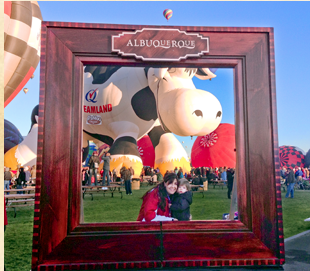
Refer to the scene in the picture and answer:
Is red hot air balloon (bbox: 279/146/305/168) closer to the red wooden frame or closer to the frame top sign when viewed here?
the red wooden frame

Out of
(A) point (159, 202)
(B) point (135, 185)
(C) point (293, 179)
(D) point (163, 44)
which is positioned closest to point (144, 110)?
(B) point (135, 185)

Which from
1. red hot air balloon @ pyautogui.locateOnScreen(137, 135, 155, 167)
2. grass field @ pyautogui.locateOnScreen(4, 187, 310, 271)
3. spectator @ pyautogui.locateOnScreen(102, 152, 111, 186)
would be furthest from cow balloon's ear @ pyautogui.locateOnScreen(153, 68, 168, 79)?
red hot air balloon @ pyautogui.locateOnScreen(137, 135, 155, 167)

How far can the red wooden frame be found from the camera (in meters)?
2.02

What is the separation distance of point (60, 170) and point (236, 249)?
136 cm

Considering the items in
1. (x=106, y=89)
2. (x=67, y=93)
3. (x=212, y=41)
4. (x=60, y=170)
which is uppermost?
(x=106, y=89)

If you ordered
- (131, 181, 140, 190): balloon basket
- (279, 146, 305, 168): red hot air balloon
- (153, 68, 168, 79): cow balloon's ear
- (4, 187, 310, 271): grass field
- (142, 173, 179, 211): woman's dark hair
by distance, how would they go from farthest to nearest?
(279, 146, 305, 168): red hot air balloon
(131, 181, 140, 190): balloon basket
(153, 68, 168, 79): cow balloon's ear
(4, 187, 310, 271): grass field
(142, 173, 179, 211): woman's dark hair

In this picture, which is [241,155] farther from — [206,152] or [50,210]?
[206,152]

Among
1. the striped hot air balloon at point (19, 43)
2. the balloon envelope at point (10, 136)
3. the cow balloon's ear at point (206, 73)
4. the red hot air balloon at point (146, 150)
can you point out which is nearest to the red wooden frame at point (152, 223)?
the cow balloon's ear at point (206, 73)

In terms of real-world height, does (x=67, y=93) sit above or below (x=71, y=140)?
above

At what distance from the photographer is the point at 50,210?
2010 mm

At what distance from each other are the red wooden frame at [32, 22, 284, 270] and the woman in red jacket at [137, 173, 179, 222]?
36 cm

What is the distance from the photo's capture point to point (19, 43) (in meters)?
8.91

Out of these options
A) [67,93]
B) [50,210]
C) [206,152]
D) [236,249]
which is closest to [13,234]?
[50,210]

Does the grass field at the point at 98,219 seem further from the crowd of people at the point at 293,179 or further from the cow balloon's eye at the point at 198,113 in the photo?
the crowd of people at the point at 293,179
